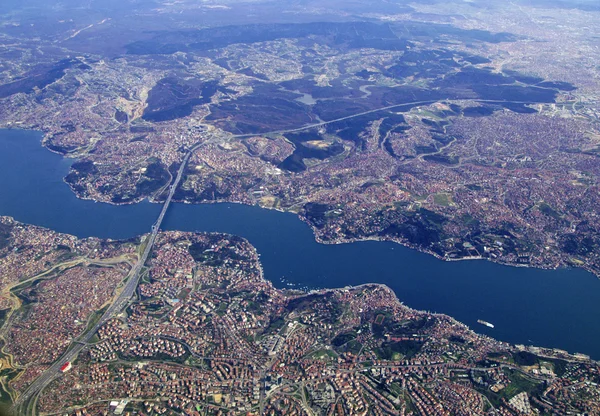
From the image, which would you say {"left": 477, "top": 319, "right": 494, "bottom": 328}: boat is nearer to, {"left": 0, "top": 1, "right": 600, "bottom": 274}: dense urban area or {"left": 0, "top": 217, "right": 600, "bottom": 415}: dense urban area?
{"left": 0, "top": 217, "right": 600, "bottom": 415}: dense urban area

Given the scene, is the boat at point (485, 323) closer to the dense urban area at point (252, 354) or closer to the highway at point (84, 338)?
the dense urban area at point (252, 354)

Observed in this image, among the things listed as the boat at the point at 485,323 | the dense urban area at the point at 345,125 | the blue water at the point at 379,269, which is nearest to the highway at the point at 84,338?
the blue water at the point at 379,269

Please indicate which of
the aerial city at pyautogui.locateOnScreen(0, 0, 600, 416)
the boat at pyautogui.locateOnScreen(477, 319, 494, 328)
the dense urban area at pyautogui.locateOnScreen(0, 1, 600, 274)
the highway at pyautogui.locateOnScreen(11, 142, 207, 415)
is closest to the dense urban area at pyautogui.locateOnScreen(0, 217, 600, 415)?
the aerial city at pyautogui.locateOnScreen(0, 0, 600, 416)

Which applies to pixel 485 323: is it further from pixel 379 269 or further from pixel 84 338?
pixel 84 338

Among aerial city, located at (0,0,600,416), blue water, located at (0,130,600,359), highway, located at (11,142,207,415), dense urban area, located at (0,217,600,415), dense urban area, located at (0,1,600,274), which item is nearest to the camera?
highway, located at (11,142,207,415)

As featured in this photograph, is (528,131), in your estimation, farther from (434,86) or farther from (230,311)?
(230,311)

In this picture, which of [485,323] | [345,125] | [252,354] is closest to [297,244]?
[252,354]

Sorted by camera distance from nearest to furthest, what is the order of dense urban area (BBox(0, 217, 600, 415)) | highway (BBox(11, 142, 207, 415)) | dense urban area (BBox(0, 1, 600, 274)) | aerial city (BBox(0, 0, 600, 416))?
highway (BBox(11, 142, 207, 415))
dense urban area (BBox(0, 217, 600, 415))
aerial city (BBox(0, 0, 600, 416))
dense urban area (BBox(0, 1, 600, 274))
